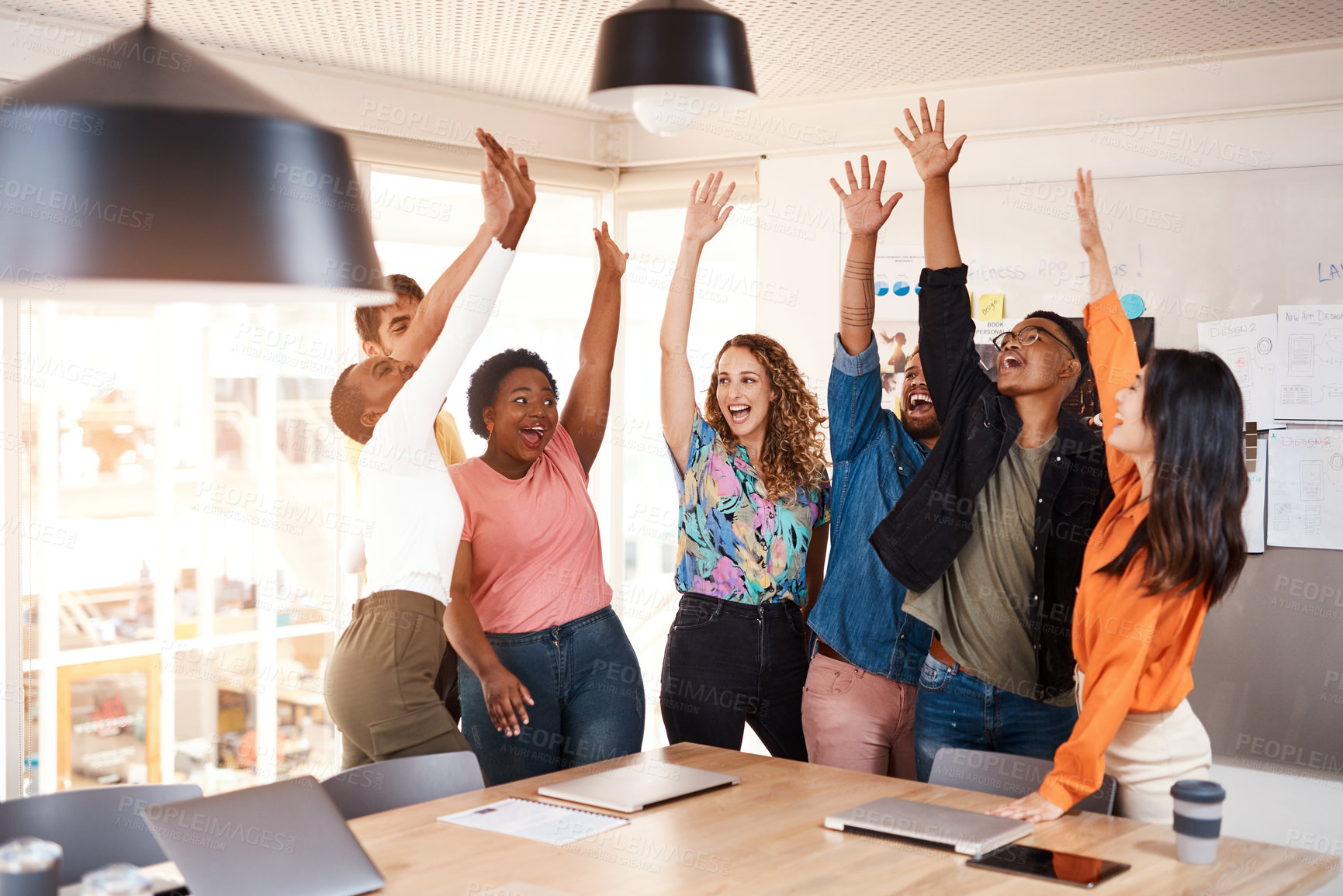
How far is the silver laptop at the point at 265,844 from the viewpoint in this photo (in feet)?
5.28

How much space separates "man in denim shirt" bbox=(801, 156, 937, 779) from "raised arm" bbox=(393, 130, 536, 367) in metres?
0.77

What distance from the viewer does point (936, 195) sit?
263 centimetres

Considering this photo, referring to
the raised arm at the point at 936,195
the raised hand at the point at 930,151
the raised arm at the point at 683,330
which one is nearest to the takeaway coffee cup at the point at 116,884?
the raised arm at the point at 683,330

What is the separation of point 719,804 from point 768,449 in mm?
1069

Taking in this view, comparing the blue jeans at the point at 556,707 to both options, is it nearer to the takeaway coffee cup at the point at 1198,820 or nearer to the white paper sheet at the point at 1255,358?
the takeaway coffee cup at the point at 1198,820

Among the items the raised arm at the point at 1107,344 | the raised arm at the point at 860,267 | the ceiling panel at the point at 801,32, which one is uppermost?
the ceiling panel at the point at 801,32

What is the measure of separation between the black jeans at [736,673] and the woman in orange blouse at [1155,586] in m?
0.87

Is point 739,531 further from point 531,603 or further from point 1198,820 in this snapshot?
point 1198,820

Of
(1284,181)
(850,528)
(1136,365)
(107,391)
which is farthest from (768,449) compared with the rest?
(107,391)

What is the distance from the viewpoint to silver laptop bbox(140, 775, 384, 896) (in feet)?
5.28

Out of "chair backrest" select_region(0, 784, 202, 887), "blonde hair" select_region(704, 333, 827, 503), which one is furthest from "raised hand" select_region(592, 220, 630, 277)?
"chair backrest" select_region(0, 784, 202, 887)

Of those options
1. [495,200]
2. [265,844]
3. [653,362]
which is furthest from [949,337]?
[653,362]

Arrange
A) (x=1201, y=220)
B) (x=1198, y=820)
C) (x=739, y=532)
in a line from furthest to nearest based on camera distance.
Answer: (x=1201, y=220) → (x=739, y=532) → (x=1198, y=820)

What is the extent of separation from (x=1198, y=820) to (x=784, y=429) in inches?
56.4
